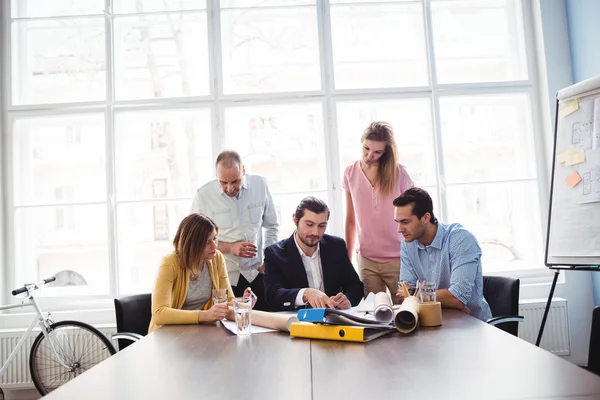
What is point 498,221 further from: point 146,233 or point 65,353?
point 65,353

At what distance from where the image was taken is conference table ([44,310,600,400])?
3.80 feet

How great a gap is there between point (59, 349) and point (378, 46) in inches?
119

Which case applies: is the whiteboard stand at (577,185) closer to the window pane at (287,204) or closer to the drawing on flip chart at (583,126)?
the drawing on flip chart at (583,126)

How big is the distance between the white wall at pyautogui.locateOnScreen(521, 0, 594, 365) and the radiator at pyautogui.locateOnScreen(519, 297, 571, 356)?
11 cm

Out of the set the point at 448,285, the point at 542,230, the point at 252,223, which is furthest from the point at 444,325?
the point at 542,230

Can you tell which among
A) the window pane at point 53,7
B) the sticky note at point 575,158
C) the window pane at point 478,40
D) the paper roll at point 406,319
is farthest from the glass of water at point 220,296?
the window pane at point 53,7

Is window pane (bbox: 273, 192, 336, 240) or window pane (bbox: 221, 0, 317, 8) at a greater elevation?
window pane (bbox: 221, 0, 317, 8)

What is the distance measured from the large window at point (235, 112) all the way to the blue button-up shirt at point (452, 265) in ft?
4.31

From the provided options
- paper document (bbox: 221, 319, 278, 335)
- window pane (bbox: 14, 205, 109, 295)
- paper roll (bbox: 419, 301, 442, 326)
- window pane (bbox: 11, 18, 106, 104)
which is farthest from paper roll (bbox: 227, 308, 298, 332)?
window pane (bbox: 11, 18, 106, 104)

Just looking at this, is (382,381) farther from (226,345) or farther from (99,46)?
(99,46)

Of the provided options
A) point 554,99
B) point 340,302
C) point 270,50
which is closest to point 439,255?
point 340,302

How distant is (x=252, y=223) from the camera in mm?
3195

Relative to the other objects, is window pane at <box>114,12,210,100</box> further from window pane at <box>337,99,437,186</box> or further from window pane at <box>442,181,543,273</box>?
window pane at <box>442,181,543,273</box>

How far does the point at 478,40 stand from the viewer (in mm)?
3963
